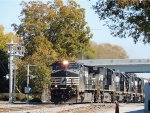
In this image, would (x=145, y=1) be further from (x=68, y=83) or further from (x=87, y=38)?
(x=87, y=38)

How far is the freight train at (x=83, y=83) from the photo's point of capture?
3478 centimetres

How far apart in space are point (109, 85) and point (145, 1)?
1038 inches

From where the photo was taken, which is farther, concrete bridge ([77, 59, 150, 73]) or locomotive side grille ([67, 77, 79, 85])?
concrete bridge ([77, 59, 150, 73])

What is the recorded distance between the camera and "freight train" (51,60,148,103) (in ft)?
114

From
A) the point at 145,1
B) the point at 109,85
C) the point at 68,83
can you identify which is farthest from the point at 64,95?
the point at 145,1

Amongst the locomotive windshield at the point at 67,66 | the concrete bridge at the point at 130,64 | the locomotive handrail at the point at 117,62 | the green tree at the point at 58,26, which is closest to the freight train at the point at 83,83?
the locomotive windshield at the point at 67,66

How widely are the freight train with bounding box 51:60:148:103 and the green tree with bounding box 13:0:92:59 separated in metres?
19.0

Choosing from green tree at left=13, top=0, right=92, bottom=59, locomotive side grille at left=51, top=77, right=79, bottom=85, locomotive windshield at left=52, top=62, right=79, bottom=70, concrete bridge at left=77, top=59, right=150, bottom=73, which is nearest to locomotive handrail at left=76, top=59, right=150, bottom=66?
concrete bridge at left=77, top=59, right=150, bottom=73

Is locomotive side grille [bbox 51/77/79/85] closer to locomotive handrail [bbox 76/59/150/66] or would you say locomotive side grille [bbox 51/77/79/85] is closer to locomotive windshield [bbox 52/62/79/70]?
locomotive windshield [bbox 52/62/79/70]

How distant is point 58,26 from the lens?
62656 mm

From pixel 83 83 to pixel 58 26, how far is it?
27776 millimetres

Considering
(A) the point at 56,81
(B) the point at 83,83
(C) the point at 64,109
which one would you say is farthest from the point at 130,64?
(C) the point at 64,109

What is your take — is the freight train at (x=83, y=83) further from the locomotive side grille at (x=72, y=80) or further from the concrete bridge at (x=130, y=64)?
the concrete bridge at (x=130, y=64)

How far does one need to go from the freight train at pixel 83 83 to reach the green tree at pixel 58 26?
62.5 ft
